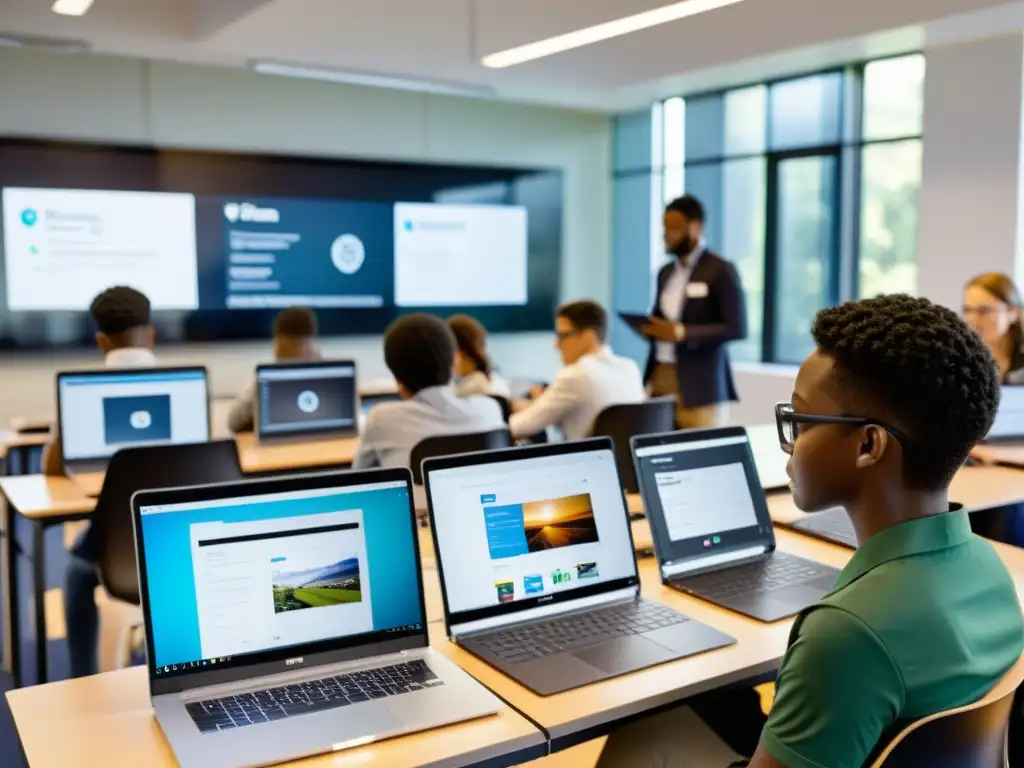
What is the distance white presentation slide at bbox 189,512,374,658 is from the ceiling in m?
3.59

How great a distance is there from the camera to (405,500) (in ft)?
5.89

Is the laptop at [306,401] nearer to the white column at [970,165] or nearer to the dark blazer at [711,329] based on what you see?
the dark blazer at [711,329]

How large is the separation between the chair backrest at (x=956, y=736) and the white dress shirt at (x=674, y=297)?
382 centimetres

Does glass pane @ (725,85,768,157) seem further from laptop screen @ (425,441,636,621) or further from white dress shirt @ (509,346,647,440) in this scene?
laptop screen @ (425,441,636,621)

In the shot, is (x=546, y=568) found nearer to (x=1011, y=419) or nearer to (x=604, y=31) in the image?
(x=1011, y=419)

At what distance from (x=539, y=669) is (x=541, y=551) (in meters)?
0.30

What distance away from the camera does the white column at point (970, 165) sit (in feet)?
19.1

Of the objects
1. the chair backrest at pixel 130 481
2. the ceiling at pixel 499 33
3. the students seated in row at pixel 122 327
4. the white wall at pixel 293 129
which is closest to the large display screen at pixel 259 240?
the white wall at pixel 293 129

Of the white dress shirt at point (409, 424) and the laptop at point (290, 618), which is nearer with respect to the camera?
the laptop at point (290, 618)

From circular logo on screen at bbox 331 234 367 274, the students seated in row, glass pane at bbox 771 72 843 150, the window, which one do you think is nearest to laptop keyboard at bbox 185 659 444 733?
the students seated in row

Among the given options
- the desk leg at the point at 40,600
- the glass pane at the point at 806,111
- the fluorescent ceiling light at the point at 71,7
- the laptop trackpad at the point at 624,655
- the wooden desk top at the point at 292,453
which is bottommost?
the desk leg at the point at 40,600

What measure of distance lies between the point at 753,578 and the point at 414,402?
4.43 feet

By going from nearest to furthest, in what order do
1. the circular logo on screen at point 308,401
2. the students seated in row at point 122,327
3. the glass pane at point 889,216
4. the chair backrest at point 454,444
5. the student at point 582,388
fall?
the chair backrest at point 454,444 < the students seated in row at point 122,327 < the student at point 582,388 < the circular logo on screen at point 308,401 < the glass pane at point 889,216

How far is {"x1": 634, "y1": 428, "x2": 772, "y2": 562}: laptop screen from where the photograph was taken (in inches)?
86.9
